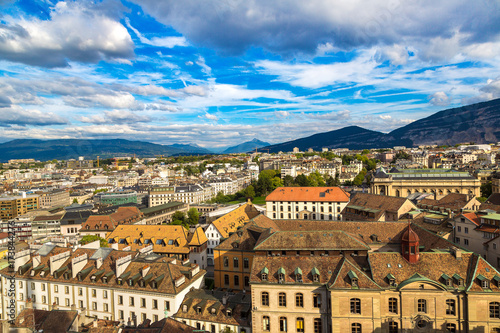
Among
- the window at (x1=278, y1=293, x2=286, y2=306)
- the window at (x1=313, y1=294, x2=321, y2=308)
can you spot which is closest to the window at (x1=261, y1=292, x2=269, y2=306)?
the window at (x1=278, y1=293, x2=286, y2=306)

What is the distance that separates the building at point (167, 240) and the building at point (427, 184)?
65.8m

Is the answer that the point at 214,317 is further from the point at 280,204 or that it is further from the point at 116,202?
the point at 116,202

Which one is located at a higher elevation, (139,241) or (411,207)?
(411,207)

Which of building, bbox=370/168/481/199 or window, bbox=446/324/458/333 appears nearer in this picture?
window, bbox=446/324/458/333

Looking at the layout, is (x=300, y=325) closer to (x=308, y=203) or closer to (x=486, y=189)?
(x=308, y=203)

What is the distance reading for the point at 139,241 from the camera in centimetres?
6856

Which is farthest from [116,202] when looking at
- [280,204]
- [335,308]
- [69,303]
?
[335,308]

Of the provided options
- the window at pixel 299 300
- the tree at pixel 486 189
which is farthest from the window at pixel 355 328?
the tree at pixel 486 189

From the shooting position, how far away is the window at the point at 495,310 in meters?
33.2

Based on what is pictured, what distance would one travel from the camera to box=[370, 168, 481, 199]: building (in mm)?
103938

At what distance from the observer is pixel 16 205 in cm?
15375

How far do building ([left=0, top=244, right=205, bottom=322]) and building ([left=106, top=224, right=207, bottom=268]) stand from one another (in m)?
14.6

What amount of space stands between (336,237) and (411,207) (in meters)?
30.9

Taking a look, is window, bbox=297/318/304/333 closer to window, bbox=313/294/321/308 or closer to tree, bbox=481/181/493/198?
window, bbox=313/294/321/308
